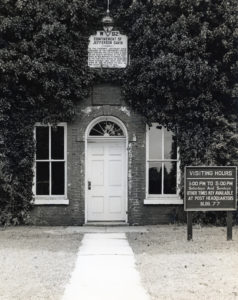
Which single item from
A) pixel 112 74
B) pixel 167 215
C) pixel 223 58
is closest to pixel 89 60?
pixel 112 74

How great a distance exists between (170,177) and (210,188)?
11.5 ft

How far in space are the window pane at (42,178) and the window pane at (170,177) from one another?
11.1 ft

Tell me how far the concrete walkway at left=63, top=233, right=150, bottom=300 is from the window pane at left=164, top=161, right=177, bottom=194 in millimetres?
3529

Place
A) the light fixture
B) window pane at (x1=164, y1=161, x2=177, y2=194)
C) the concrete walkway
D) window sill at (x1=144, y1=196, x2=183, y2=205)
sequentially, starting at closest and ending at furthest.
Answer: the concrete walkway
the light fixture
window sill at (x1=144, y1=196, x2=183, y2=205)
window pane at (x1=164, y1=161, x2=177, y2=194)

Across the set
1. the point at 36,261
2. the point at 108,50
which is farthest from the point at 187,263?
the point at 108,50

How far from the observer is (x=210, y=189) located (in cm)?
1162

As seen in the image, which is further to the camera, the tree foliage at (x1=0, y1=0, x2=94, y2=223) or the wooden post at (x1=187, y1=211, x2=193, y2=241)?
the tree foliage at (x1=0, y1=0, x2=94, y2=223)

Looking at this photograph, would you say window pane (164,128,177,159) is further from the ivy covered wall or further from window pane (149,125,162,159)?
the ivy covered wall

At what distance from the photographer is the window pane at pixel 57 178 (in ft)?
49.3

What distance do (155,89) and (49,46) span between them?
3.07 meters

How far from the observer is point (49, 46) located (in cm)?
1415

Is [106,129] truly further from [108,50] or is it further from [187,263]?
[187,263]

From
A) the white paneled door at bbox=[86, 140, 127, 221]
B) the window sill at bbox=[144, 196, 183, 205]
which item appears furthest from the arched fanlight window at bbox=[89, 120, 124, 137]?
the window sill at bbox=[144, 196, 183, 205]

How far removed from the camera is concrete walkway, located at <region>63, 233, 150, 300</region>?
721cm
